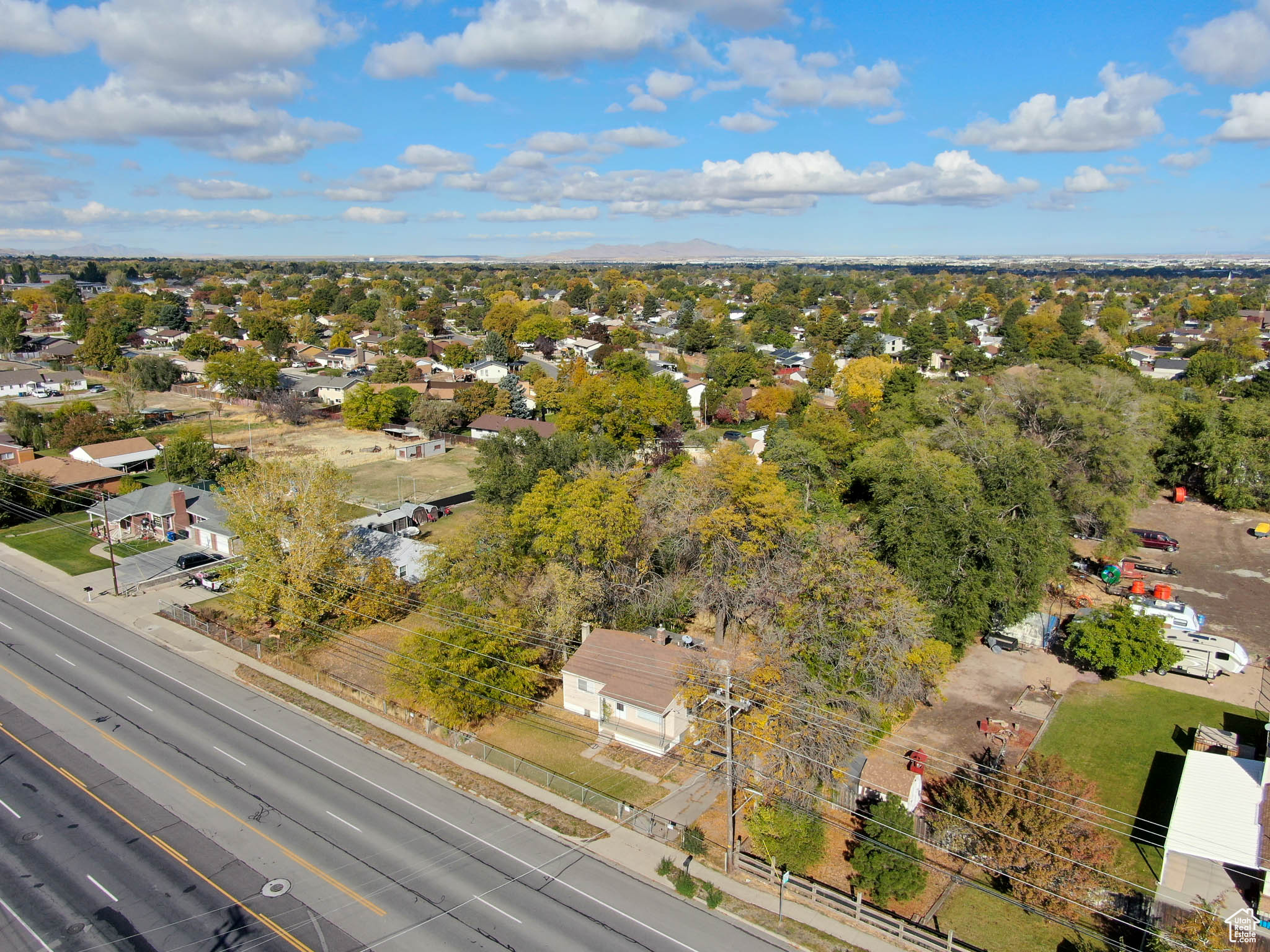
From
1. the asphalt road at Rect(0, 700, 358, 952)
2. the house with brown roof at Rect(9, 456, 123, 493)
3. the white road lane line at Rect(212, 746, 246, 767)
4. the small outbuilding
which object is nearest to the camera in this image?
the asphalt road at Rect(0, 700, 358, 952)

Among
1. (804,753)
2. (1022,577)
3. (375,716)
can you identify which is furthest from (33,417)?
(1022,577)

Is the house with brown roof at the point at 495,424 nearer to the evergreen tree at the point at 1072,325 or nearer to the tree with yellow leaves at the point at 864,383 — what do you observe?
the tree with yellow leaves at the point at 864,383

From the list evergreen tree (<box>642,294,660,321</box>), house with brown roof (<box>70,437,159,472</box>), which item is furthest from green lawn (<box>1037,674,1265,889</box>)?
evergreen tree (<box>642,294,660,321</box>)

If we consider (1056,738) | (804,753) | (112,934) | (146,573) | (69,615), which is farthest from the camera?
(146,573)

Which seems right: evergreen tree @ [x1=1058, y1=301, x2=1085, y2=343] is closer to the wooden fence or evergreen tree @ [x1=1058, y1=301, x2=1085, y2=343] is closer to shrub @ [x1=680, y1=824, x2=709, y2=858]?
the wooden fence

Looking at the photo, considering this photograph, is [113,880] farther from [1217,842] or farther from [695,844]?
[1217,842]

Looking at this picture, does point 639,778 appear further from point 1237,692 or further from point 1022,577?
point 1237,692
